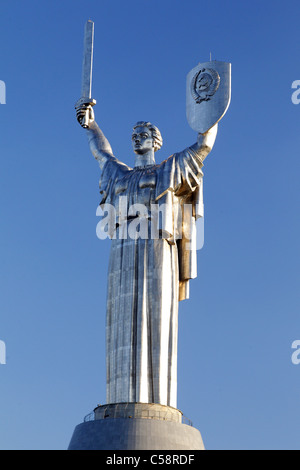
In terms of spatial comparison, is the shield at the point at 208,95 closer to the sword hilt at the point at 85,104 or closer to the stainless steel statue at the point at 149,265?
the stainless steel statue at the point at 149,265

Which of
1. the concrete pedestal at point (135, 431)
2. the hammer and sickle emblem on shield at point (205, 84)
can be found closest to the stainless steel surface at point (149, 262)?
the hammer and sickle emblem on shield at point (205, 84)

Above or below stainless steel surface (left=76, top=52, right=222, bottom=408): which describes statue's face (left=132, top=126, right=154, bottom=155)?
above

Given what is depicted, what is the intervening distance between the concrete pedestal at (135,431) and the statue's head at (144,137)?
6.36 m

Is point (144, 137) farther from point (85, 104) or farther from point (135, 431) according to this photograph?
point (135, 431)

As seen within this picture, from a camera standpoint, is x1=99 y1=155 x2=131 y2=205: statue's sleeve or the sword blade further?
the sword blade

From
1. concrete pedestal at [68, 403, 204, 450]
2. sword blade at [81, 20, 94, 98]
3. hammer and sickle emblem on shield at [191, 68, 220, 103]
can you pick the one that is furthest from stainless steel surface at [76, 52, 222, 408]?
sword blade at [81, 20, 94, 98]

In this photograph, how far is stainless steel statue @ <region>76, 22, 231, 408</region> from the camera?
16844 mm

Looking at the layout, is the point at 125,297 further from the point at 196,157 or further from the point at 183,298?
the point at 196,157

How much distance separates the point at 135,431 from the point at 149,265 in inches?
154

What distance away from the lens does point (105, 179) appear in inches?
754

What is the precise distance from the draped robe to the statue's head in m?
0.52

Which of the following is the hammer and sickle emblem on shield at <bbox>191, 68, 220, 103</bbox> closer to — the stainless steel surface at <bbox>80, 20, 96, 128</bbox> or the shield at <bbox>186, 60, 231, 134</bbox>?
the shield at <bbox>186, 60, 231, 134</bbox>

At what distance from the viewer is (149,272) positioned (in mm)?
17562
